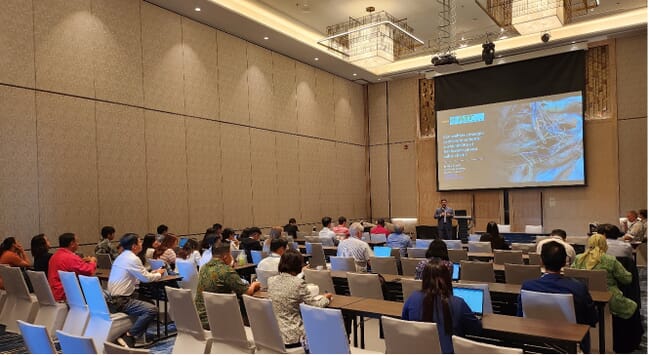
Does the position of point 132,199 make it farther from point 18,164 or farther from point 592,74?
point 592,74

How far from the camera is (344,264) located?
19.9ft

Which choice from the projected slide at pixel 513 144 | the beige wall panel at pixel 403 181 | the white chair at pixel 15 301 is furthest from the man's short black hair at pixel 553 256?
the beige wall panel at pixel 403 181

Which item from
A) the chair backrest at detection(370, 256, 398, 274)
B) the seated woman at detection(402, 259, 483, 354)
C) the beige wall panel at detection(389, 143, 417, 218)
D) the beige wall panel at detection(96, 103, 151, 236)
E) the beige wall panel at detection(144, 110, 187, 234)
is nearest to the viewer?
the seated woman at detection(402, 259, 483, 354)

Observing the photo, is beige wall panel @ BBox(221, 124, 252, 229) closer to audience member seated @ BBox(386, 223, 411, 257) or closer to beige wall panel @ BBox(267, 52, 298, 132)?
beige wall panel @ BBox(267, 52, 298, 132)

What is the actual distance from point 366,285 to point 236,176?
7176mm

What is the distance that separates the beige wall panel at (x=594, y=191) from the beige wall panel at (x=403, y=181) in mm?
4255

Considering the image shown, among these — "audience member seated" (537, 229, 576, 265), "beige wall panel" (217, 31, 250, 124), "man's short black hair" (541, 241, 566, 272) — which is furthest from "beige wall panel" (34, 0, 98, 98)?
"man's short black hair" (541, 241, 566, 272)

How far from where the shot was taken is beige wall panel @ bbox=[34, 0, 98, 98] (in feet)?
25.8

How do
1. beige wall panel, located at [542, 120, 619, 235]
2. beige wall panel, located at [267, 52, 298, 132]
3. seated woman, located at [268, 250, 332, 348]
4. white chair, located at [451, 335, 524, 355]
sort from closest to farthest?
white chair, located at [451, 335, 524, 355] < seated woman, located at [268, 250, 332, 348] < beige wall panel, located at [542, 120, 619, 235] < beige wall panel, located at [267, 52, 298, 132]

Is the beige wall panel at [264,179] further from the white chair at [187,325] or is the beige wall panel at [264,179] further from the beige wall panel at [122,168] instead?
the white chair at [187,325]

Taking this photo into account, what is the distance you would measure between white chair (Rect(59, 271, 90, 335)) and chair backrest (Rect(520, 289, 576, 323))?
399 cm

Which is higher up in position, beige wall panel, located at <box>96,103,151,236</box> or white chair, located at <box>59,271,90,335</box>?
beige wall panel, located at <box>96,103,151,236</box>

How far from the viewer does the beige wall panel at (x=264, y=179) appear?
39.1 ft

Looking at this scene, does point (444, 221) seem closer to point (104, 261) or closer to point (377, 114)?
point (377, 114)
